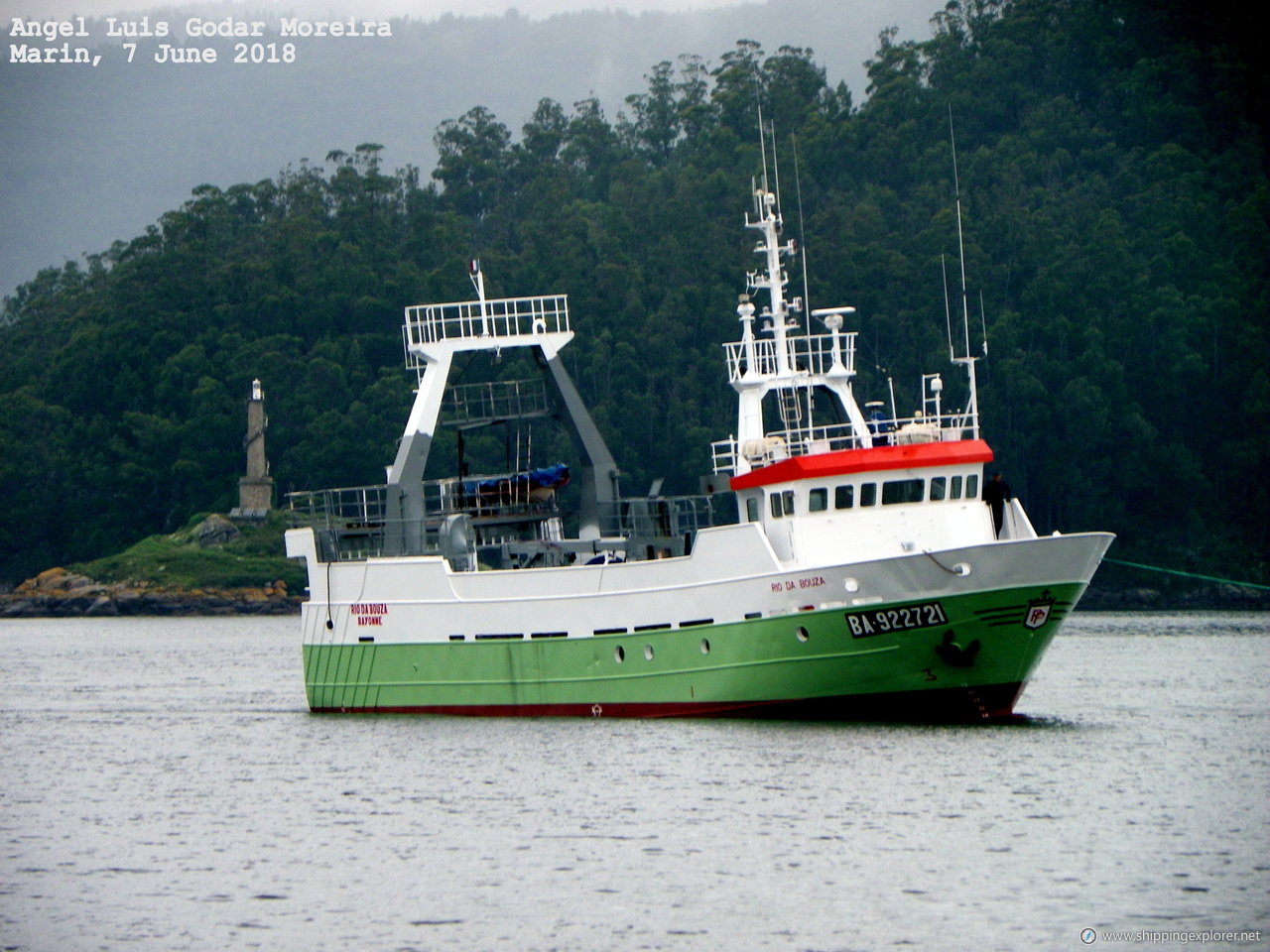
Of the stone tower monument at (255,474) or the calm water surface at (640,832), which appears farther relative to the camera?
the stone tower monument at (255,474)

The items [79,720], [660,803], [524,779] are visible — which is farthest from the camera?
[79,720]

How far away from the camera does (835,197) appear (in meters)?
120

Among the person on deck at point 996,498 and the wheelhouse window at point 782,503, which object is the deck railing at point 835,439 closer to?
the wheelhouse window at point 782,503

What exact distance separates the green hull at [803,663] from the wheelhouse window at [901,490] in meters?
2.44

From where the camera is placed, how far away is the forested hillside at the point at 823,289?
93750mm

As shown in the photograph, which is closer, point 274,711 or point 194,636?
point 274,711

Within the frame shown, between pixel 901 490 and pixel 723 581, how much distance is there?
337 centimetres

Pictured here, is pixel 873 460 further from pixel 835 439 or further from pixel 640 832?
pixel 640 832

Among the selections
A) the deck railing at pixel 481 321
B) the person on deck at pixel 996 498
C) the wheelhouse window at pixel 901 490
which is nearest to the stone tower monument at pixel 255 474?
the deck railing at pixel 481 321

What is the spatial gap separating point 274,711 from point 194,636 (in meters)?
37.9

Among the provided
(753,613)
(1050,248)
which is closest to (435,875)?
(753,613)

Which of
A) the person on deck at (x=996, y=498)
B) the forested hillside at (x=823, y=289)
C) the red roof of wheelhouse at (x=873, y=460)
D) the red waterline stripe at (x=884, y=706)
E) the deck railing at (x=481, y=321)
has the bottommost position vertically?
the red waterline stripe at (x=884, y=706)

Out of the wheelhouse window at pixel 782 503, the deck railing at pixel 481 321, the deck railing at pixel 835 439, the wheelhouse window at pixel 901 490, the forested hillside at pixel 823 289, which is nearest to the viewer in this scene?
the wheelhouse window at pixel 901 490

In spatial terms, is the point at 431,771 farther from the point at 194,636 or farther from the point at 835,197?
the point at 835,197
